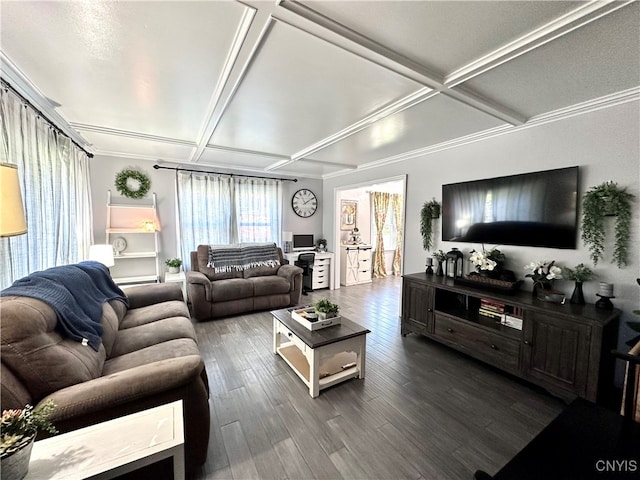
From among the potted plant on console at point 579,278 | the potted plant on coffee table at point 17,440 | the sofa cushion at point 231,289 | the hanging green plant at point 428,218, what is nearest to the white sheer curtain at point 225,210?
the sofa cushion at point 231,289

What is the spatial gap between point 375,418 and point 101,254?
348cm

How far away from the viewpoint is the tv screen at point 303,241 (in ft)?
18.3

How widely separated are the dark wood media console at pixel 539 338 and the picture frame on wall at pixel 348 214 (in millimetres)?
3470

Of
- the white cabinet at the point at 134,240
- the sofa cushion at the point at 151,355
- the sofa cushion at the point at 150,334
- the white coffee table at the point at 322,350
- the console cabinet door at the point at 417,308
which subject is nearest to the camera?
the sofa cushion at the point at 151,355

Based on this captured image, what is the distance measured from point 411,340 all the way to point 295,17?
3236mm

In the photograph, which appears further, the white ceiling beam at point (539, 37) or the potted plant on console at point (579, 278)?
the potted plant on console at point (579, 278)

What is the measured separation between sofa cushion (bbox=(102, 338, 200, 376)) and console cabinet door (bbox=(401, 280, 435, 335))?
2.40 m

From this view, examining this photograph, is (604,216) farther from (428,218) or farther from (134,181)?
(134,181)

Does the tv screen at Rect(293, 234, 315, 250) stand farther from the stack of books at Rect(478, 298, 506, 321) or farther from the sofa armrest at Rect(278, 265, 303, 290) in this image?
the stack of books at Rect(478, 298, 506, 321)

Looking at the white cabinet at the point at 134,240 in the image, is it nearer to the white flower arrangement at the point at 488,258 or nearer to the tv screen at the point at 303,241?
the tv screen at the point at 303,241

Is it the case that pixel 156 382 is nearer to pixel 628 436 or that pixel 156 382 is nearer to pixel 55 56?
pixel 55 56

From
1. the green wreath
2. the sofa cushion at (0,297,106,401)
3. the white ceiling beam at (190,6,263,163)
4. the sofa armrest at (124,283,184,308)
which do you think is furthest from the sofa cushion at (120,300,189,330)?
the green wreath

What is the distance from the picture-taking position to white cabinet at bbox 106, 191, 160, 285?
3.94 metres

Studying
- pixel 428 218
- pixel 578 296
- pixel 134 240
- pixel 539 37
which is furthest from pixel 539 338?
pixel 134 240
